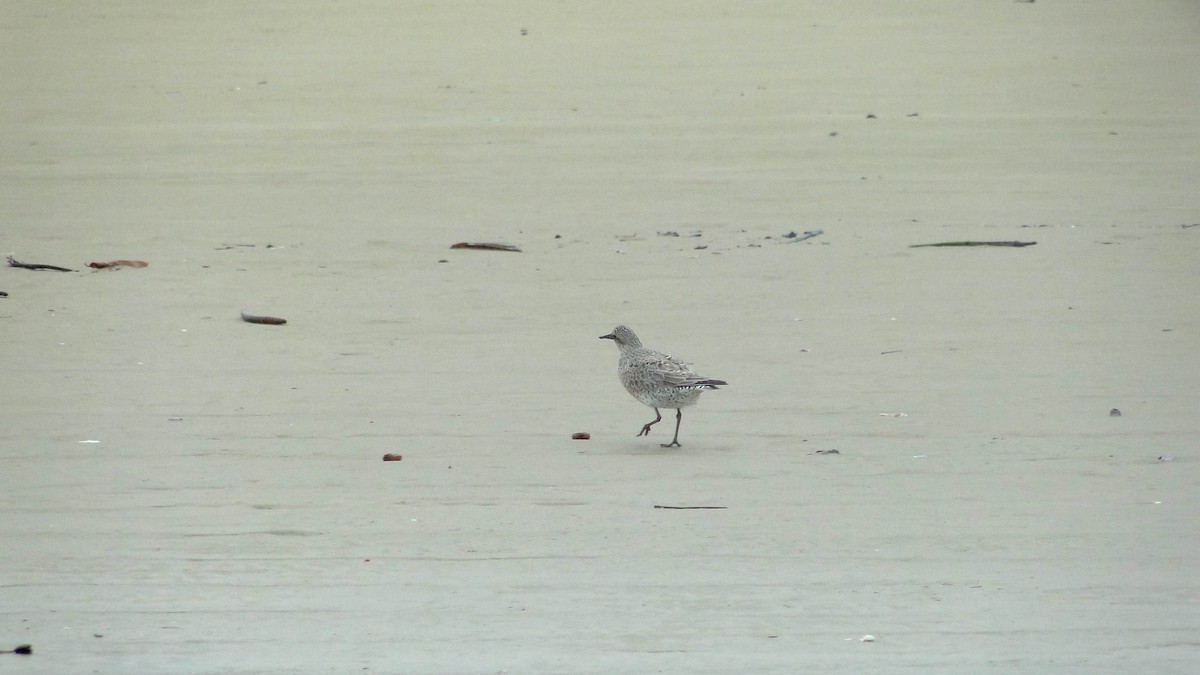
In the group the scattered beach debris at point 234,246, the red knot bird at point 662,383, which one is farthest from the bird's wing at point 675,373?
the scattered beach debris at point 234,246

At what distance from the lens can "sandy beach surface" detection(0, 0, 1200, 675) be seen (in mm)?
4895

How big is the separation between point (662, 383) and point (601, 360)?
5.12ft

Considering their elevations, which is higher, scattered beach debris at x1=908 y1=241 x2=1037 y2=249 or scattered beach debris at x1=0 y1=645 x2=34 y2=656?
scattered beach debris at x1=0 y1=645 x2=34 y2=656

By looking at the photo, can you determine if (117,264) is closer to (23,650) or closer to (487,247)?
(487,247)

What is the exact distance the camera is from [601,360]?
28.9 ft

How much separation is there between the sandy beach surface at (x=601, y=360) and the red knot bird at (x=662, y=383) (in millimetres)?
Answer: 209

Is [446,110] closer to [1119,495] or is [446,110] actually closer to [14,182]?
[14,182]

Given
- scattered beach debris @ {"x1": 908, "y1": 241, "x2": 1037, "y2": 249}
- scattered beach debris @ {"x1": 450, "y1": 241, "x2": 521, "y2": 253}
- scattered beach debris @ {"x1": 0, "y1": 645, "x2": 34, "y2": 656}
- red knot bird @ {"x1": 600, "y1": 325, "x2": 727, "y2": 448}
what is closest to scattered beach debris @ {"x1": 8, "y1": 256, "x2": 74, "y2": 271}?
scattered beach debris @ {"x1": 450, "y1": 241, "x2": 521, "y2": 253}

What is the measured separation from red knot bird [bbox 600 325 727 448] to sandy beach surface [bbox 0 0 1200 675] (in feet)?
0.69

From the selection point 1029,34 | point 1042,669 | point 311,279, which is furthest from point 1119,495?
point 1029,34

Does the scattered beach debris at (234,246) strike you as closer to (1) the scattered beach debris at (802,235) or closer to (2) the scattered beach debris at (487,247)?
(2) the scattered beach debris at (487,247)

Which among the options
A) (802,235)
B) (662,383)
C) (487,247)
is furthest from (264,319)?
(802,235)

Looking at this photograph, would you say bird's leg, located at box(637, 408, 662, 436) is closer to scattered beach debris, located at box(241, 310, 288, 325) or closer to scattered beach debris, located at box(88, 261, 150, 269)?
scattered beach debris, located at box(241, 310, 288, 325)

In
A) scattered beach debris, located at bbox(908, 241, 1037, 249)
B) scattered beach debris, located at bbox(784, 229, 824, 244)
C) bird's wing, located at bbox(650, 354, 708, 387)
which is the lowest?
scattered beach debris, located at bbox(784, 229, 824, 244)
